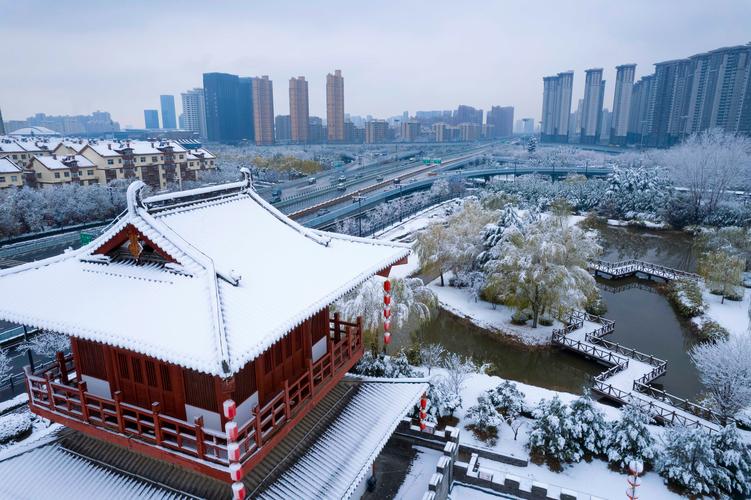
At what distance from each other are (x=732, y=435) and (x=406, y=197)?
187 ft

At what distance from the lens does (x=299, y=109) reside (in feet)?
416

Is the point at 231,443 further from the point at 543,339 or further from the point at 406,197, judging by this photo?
the point at 406,197


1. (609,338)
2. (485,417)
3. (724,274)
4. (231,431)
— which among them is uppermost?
(231,431)

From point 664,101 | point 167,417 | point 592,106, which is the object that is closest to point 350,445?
point 167,417

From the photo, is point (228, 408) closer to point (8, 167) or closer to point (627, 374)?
point (627, 374)

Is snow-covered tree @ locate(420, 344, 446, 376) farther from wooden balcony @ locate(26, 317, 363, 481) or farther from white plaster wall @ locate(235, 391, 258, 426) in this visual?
white plaster wall @ locate(235, 391, 258, 426)

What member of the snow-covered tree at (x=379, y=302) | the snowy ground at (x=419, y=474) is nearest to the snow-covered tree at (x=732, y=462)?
the snowy ground at (x=419, y=474)

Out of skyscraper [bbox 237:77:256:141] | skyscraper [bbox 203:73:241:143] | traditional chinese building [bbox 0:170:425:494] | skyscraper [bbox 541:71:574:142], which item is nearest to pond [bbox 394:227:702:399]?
traditional chinese building [bbox 0:170:425:494]

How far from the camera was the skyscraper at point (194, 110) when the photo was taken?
168 meters

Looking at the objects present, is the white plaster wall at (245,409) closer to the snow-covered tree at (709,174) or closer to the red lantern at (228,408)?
the red lantern at (228,408)

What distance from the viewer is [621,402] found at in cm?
1934

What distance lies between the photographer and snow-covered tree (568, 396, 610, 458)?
15.1 m

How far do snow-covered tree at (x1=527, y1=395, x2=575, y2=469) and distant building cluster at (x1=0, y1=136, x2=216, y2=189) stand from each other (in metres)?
58.5

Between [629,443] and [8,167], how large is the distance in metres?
63.3
